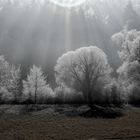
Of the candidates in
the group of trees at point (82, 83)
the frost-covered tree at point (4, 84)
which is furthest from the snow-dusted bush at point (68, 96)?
the frost-covered tree at point (4, 84)

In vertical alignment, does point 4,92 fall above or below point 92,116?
above

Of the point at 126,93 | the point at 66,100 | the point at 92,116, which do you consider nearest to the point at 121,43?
the point at 126,93

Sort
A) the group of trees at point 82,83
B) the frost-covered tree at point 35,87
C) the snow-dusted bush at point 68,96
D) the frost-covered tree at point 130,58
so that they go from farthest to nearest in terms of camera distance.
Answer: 1. the frost-covered tree at point 35,87
2. the snow-dusted bush at point 68,96
3. the group of trees at point 82,83
4. the frost-covered tree at point 130,58

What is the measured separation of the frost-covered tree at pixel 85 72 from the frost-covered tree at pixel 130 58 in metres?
9.18

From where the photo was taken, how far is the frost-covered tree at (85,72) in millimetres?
79875

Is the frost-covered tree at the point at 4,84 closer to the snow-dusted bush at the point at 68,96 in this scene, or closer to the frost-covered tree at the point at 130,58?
the snow-dusted bush at the point at 68,96

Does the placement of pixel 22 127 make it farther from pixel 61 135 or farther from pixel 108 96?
pixel 108 96

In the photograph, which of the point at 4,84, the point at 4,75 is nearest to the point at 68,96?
the point at 4,84

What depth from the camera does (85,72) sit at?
80438 mm

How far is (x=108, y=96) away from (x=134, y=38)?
70.6 ft

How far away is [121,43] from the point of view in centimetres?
7788

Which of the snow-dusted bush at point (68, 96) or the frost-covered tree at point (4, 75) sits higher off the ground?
the frost-covered tree at point (4, 75)

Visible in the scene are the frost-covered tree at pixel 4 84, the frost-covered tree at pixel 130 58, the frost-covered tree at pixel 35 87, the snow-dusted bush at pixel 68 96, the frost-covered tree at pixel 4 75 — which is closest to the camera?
the frost-covered tree at pixel 130 58

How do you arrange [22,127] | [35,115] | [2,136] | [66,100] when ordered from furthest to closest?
[66,100], [35,115], [22,127], [2,136]
